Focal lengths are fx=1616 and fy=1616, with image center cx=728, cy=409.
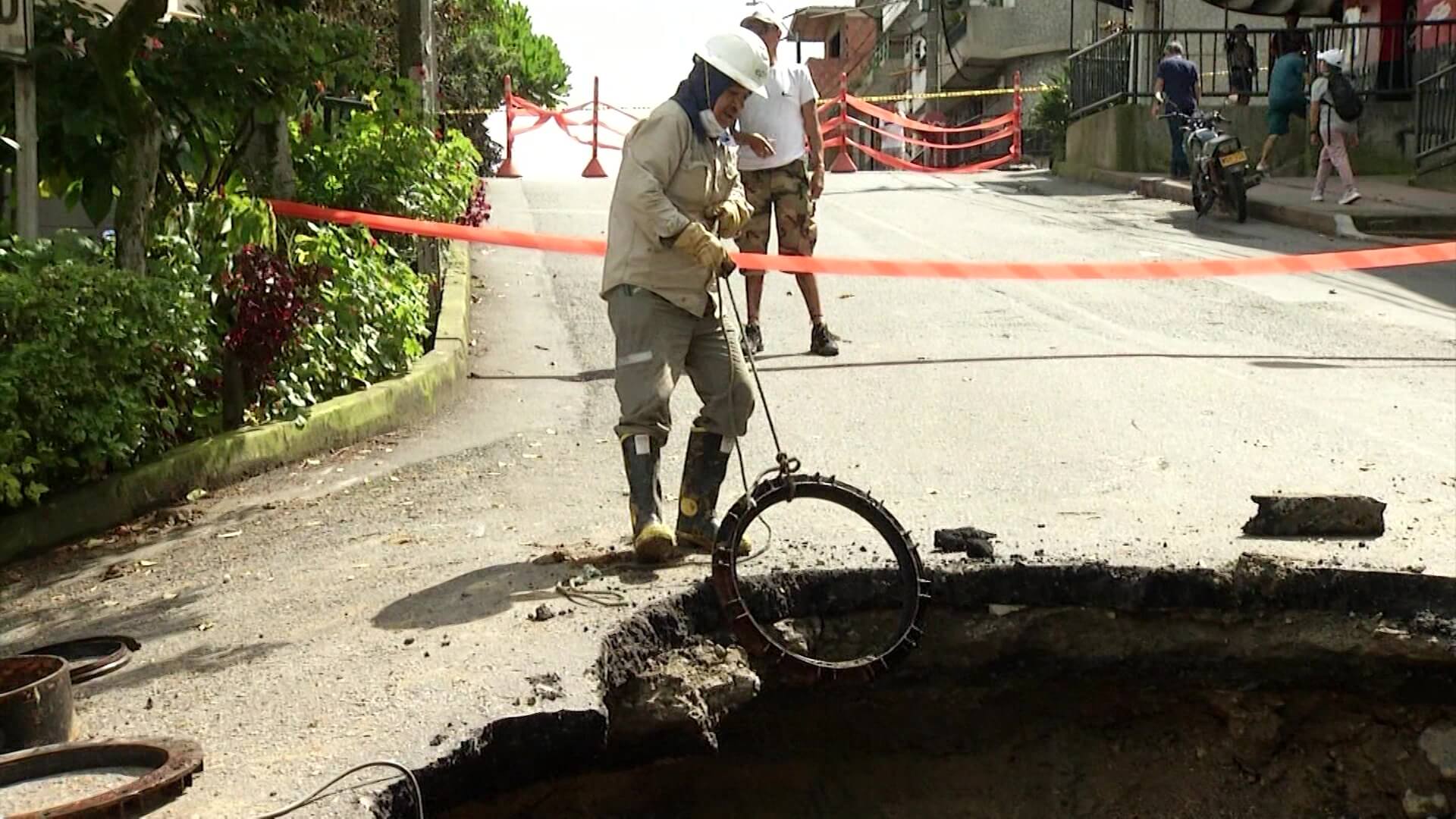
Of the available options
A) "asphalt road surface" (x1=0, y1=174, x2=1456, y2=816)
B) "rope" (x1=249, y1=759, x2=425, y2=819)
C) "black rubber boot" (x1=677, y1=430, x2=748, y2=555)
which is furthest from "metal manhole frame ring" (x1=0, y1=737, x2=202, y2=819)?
"black rubber boot" (x1=677, y1=430, x2=748, y2=555)

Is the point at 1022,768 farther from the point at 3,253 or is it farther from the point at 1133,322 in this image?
the point at 1133,322

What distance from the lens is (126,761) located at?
3.96 meters

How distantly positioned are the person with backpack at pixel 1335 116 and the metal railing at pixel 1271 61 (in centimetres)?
263

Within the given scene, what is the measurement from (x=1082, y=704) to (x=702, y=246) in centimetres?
222

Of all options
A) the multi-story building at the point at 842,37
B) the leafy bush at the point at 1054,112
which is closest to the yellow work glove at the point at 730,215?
the leafy bush at the point at 1054,112

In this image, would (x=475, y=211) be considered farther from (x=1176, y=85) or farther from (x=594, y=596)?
(x=1176, y=85)

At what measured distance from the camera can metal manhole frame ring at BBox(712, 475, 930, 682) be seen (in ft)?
16.1

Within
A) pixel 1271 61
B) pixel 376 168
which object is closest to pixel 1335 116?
pixel 1271 61

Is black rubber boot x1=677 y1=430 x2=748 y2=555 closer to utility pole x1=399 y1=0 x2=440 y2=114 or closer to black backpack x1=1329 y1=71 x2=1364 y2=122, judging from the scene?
utility pole x1=399 y1=0 x2=440 y2=114

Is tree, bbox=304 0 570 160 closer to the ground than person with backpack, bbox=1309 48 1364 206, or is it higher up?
higher up

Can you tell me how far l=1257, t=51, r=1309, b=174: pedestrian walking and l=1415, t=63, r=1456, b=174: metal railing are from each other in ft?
4.32

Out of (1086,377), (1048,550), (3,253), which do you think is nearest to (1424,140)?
(1086,377)

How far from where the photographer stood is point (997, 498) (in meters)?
6.59

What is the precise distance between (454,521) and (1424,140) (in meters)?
16.4
